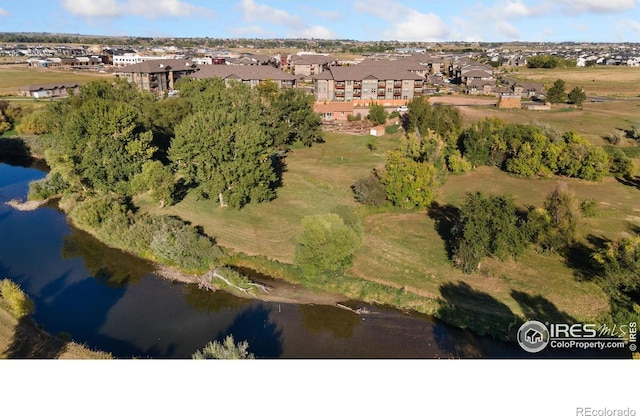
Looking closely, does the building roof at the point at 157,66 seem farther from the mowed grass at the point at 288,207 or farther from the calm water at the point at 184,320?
the calm water at the point at 184,320

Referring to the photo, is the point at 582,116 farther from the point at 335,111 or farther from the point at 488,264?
the point at 488,264

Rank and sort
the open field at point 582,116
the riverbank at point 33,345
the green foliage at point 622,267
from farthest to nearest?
1. the open field at point 582,116
2. the green foliage at point 622,267
3. the riverbank at point 33,345

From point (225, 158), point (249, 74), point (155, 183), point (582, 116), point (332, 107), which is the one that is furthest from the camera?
point (249, 74)

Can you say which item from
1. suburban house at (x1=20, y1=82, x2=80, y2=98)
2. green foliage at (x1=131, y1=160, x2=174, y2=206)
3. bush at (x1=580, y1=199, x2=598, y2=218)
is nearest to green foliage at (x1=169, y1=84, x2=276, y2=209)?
green foliage at (x1=131, y1=160, x2=174, y2=206)

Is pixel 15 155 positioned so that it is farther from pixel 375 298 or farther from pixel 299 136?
pixel 375 298

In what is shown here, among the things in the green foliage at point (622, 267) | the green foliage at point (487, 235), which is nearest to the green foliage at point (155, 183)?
the green foliage at point (487, 235)

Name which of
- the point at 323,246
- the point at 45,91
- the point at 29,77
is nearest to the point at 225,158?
the point at 323,246
